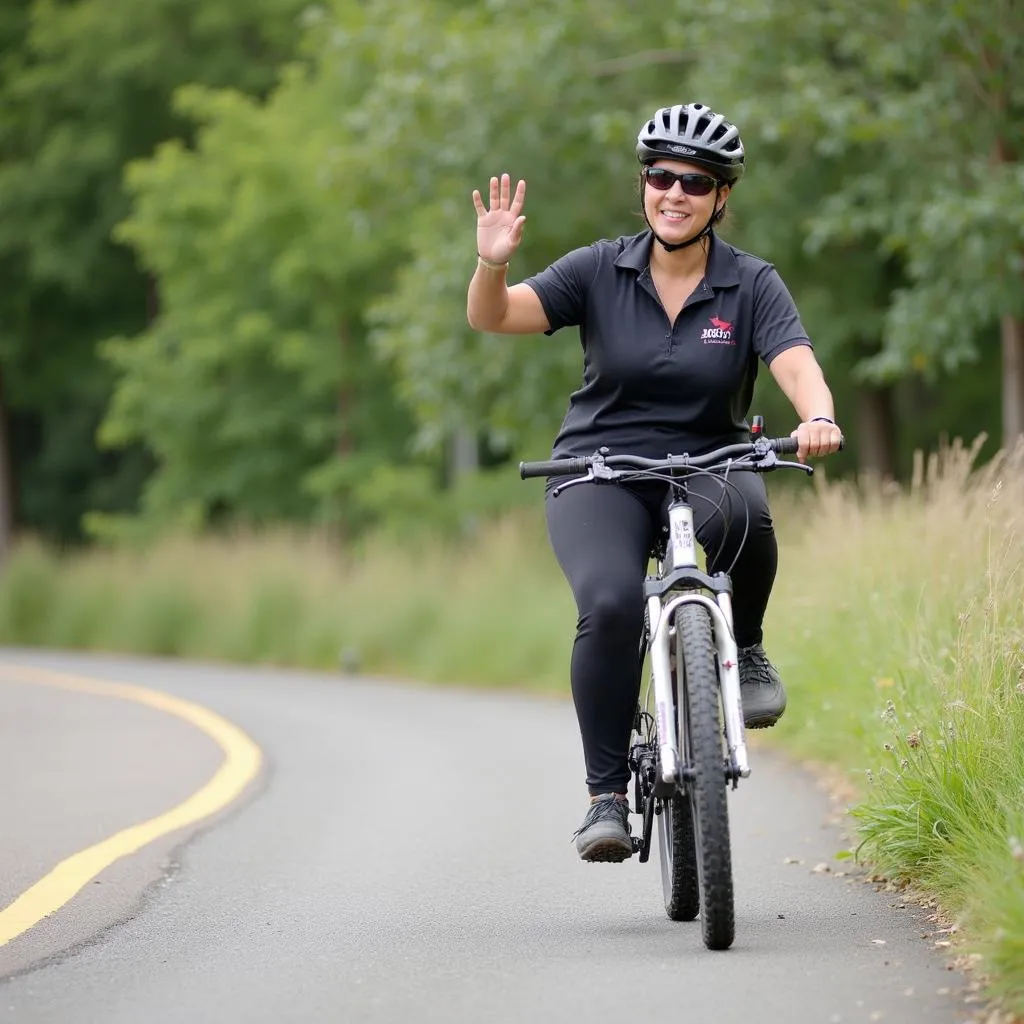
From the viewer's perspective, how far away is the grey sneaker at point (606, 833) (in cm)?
564

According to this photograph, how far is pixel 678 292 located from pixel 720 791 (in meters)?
1.50

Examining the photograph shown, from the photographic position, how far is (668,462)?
5.58 meters

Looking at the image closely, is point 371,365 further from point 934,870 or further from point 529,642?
point 934,870

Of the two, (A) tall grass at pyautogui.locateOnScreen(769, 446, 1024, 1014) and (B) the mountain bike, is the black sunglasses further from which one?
(A) tall grass at pyautogui.locateOnScreen(769, 446, 1024, 1014)

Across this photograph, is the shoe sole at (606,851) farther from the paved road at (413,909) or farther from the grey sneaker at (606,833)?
the paved road at (413,909)

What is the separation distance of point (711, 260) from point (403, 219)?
779 inches

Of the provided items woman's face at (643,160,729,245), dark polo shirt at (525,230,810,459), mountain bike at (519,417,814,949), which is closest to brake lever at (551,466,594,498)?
mountain bike at (519,417,814,949)

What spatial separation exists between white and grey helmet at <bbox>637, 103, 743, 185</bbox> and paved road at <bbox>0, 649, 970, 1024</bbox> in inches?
82.9

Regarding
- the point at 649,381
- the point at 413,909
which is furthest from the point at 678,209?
the point at 413,909

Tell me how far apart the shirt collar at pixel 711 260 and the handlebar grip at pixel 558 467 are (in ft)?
2.09

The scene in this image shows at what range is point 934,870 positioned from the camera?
6.04 meters

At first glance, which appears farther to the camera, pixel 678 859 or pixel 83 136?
pixel 83 136

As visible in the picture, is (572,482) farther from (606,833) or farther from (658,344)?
(606,833)

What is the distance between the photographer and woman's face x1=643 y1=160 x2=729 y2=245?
5883 mm
